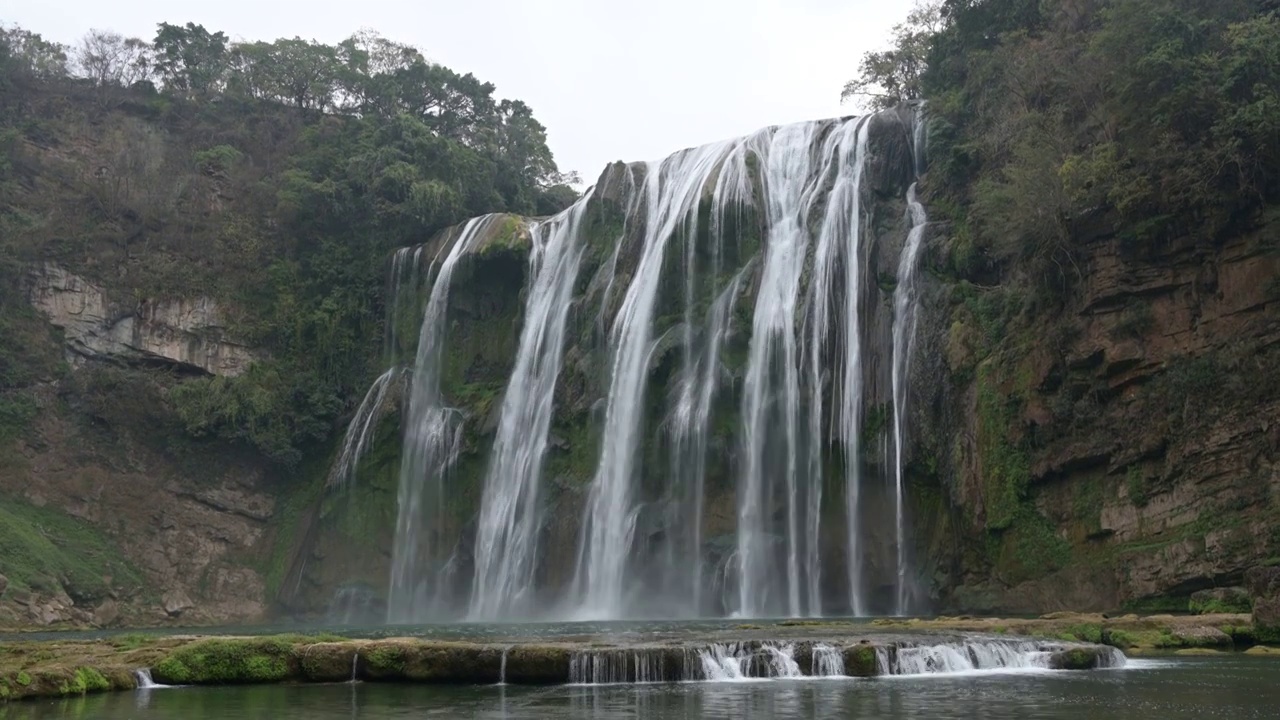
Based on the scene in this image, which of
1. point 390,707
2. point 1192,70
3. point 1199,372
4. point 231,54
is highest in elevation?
point 231,54

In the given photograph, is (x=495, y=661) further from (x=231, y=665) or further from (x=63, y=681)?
(x=63, y=681)

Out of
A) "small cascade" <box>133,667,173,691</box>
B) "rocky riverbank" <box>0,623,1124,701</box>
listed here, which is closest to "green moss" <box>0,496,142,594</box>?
"rocky riverbank" <box>0,623,1124,701</box>

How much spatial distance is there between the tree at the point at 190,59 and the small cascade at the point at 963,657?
52.3 metres

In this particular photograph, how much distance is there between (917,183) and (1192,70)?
10642 millimetres

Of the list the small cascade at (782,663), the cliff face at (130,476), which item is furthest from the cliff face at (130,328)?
the small cascade at (782,663)

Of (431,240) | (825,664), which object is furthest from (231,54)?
(825,664)

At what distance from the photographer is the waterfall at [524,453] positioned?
39.7 metres

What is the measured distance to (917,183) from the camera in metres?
39.1

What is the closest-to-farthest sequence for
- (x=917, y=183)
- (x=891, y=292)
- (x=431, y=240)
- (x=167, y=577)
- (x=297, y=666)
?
1. (x=297, y=666)
2. (x=891, y=292)
3. (x=917, y=183)
4. (x=167, y=577)
5. (x=431, y=240)

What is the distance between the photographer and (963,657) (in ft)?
60.9

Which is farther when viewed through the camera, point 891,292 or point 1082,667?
point 891,292

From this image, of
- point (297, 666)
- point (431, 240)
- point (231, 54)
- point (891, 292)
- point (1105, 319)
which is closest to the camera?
point (297, 666)

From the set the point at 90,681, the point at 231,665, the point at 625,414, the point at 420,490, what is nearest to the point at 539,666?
the point at 231,665

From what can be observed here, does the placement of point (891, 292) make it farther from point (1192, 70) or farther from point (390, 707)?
point (390, 707)
